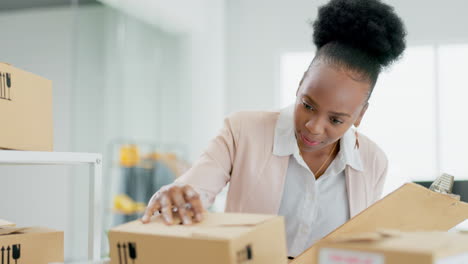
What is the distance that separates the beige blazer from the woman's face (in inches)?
5.8

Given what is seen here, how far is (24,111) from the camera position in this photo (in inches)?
41.8

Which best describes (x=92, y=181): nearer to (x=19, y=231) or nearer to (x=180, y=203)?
(x=19, y=231)

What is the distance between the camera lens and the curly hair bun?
1090mm

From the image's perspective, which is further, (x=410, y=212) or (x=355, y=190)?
(x=355, y=190)

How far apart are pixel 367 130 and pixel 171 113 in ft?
6.49

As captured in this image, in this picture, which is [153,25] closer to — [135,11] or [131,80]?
[135,11]

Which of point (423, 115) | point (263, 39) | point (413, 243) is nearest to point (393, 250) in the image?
point (413, 243)

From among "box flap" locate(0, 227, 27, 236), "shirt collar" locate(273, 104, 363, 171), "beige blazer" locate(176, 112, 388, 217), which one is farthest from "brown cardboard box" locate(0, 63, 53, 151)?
"shirt collar" locate(273, 104, 363, 171)

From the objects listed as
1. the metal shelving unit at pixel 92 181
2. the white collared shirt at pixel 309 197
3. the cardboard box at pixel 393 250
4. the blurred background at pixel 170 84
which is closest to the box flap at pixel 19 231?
the metal shelving unit at pixel 92 181

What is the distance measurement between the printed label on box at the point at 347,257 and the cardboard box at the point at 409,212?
0.33 meters

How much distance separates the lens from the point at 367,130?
4.75m

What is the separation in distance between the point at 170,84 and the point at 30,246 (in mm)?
3162

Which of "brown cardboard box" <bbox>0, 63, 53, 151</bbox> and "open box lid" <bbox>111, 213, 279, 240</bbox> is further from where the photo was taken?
"brown cardboard box" <bbox>0, 63, 53, 151</bbox>

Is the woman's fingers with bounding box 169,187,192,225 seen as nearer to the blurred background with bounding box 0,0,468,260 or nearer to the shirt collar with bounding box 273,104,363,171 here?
the shirt collar with bounding box 273,104,363,171
